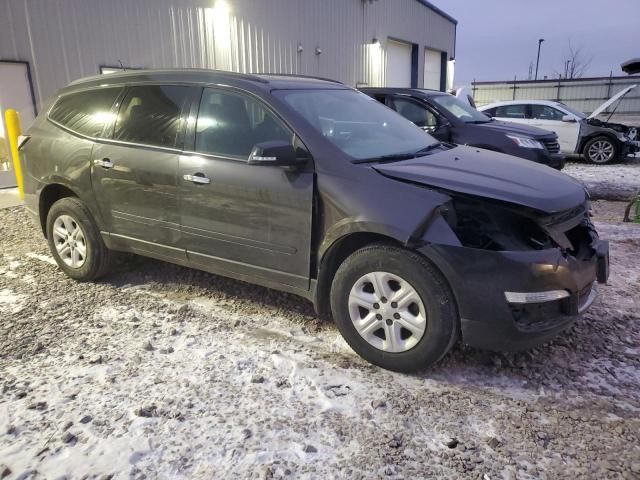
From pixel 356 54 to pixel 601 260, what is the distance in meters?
17.4

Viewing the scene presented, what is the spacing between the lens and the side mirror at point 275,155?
125 inches

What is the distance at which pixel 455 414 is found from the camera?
2.80 metres

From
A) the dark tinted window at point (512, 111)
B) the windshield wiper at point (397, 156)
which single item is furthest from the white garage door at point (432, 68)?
the windshield wiper at point (397, 156)

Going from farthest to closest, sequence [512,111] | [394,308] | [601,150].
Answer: [512,111] < [601,150] < [394,308]

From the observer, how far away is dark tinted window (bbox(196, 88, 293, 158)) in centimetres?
356

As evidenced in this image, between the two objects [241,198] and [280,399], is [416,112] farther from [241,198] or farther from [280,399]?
[280,399]

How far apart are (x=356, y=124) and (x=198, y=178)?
4.04 feet

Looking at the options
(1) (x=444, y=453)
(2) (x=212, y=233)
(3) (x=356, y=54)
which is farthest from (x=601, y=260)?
(3) (x=356, y=54)

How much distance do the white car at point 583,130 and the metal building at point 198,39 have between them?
6620 millimetres

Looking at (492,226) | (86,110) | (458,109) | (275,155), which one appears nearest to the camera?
(492,226)

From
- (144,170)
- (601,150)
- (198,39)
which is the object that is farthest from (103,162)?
(601,150)

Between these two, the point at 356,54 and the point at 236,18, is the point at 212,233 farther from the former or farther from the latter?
the point at 356,54

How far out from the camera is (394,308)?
3.08 metres

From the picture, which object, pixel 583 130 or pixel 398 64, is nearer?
pixel 583 130
